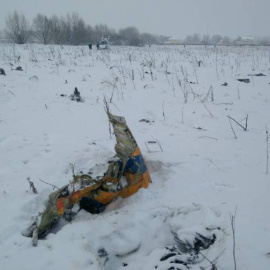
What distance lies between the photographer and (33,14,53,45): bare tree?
30016 millimetres

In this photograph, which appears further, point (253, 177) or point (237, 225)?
point (253, 177)

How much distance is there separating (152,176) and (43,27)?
31929 millimetres

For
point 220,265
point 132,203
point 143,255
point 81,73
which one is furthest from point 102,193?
point 81,73

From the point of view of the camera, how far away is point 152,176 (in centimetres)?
264

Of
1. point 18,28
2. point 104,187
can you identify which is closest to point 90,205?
point 104,187

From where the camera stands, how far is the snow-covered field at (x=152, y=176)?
1746 millimetres

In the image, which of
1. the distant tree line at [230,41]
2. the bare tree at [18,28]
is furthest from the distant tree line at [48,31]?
the distant tree line at [230,41]

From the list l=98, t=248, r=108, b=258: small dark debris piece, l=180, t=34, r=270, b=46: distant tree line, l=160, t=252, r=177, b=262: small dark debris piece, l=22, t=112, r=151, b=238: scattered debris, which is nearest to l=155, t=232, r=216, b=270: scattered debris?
l=160, t=252, r=177, b=262: small dark debris piece

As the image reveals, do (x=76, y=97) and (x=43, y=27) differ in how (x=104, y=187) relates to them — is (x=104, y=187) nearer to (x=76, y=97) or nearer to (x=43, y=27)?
(x=76, y=97)

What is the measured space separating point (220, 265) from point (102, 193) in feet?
3.37

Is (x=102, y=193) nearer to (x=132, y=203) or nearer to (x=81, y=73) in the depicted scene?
(x=132, y=203)

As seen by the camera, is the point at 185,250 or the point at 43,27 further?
the point at 43,27

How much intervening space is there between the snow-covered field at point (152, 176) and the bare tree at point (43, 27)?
27516 millimetres

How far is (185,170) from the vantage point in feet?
8.80
